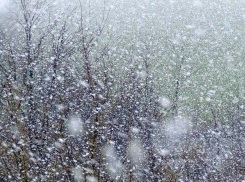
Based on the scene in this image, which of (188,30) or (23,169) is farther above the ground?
(188,30)

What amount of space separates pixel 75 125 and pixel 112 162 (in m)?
1.24

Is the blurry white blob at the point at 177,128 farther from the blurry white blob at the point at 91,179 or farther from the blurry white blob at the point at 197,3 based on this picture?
the blurry white blob at the point at 197,3

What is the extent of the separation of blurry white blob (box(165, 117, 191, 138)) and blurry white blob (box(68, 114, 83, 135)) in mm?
3377

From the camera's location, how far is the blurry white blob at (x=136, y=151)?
877 cm

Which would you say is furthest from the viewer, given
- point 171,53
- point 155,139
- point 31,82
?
point 171,53

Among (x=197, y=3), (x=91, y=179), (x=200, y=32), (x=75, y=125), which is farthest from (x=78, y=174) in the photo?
(x=197, y=3)

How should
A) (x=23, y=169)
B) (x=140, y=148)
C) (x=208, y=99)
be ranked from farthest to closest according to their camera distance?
(x=208, y=99) → (x=140, y=148) → (x=23, y=169)

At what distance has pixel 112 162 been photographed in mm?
8750

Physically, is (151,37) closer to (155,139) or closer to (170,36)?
(170,36)

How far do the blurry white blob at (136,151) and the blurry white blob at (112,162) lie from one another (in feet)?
1.30

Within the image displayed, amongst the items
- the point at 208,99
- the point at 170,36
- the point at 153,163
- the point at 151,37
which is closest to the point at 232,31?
the point at 170,36

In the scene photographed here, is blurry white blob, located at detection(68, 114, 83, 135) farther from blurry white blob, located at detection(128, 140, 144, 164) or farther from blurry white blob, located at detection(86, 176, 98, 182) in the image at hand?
blurry white blob, located at detection(86, 176, 98, 182)

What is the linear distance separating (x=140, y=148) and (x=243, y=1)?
22.5m

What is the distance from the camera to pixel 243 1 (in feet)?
92.4
